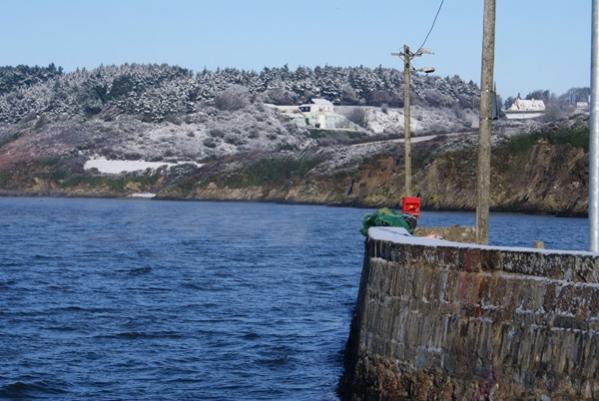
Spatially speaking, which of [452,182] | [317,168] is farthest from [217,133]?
[452,182]

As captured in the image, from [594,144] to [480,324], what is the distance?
8.43ft

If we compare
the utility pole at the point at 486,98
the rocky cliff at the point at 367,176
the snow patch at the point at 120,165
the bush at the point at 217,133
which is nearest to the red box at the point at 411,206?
the utility pole at the point at 486,98

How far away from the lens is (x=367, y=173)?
428 ft

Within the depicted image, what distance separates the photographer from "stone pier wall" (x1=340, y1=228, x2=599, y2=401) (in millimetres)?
11859

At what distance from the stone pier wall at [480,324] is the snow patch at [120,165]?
16173 cm

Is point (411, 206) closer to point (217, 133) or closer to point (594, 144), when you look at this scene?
point (594, 144)

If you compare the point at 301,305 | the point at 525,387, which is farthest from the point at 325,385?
the point at 301,305

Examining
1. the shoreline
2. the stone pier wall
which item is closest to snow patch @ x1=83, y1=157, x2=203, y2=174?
the shoreline

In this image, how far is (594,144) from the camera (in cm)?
1396

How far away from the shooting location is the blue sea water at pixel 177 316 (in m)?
21.1

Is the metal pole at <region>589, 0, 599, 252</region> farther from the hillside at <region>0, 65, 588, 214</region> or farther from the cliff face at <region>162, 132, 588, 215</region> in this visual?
the hillside at <region>0, 65, 588, 214</region>

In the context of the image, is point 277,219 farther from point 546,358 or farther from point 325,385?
point 546,358

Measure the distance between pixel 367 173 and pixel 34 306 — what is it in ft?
329

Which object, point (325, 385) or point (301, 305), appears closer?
point (325, 385)
